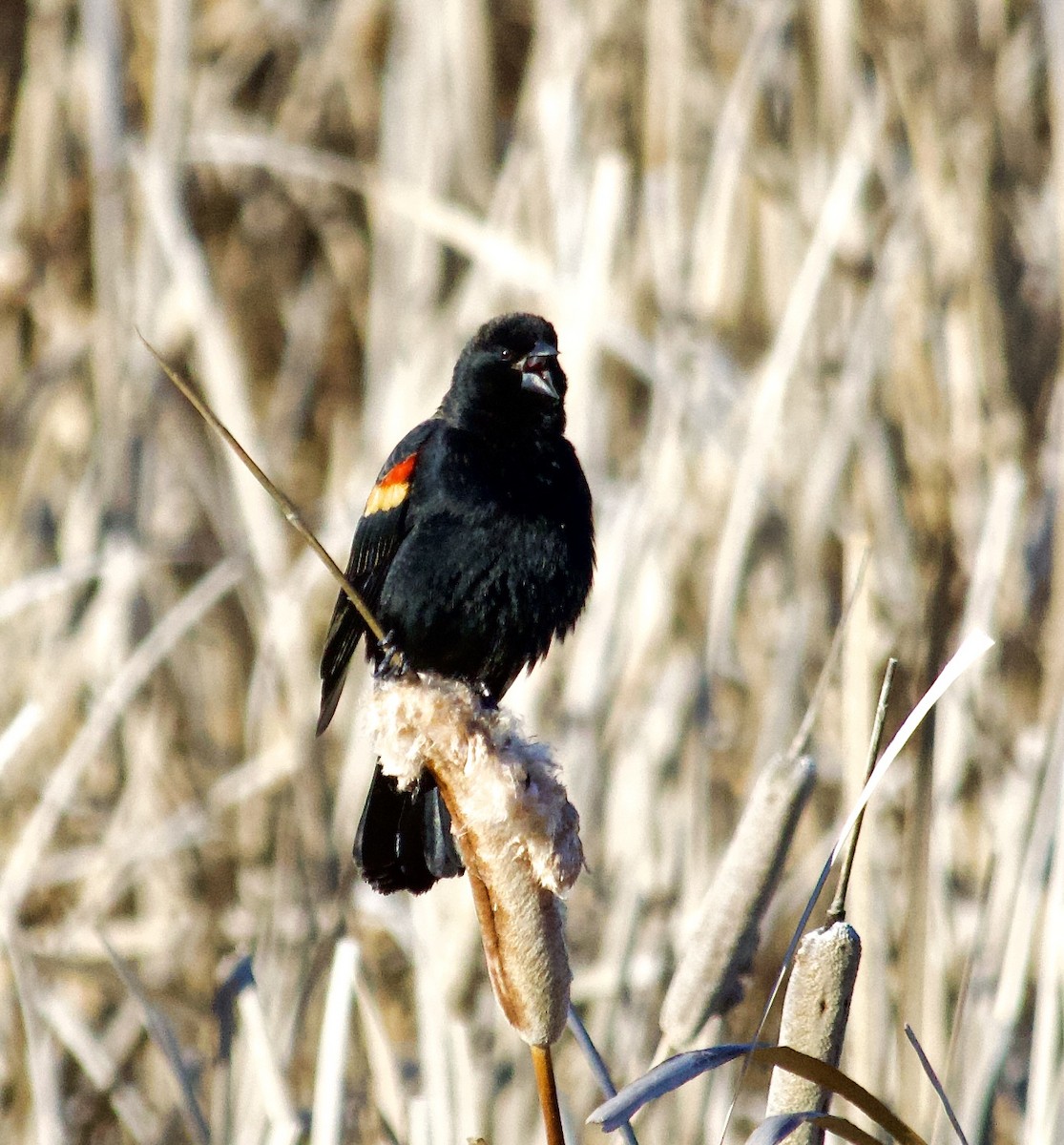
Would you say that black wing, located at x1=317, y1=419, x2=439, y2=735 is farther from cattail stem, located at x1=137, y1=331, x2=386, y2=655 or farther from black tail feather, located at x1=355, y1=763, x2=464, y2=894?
cattail stem, located at x1=137, y1=331, x2=386, y2=655

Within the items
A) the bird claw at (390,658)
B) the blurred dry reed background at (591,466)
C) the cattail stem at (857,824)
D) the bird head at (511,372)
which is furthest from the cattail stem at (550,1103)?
the bird head at (511,372)

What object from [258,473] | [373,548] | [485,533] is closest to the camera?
[258,473]

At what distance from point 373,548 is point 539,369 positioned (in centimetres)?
34

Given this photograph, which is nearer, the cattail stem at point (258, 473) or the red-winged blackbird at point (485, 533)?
the cattail stem at point (258, 473)

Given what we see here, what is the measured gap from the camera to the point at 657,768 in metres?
2.30

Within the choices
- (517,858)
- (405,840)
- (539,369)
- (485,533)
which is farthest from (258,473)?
(539,369)

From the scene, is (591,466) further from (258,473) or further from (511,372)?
(258,473)

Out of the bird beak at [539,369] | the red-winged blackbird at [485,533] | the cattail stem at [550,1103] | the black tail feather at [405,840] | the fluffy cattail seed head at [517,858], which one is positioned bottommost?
the cattail stem at [550,1103]

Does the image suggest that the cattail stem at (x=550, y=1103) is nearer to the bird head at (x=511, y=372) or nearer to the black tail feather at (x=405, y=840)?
the black tail feather at (x=405, y=840)

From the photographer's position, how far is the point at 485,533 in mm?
1739

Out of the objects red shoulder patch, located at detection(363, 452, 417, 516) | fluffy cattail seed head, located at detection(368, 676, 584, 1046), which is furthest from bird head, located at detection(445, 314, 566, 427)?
fluffy cattail seed head, located at detection(368, 676, 584, 1046)

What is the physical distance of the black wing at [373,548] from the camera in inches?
68.5

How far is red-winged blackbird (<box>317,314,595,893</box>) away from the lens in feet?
5.72

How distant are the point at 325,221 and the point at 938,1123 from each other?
2.51 m
